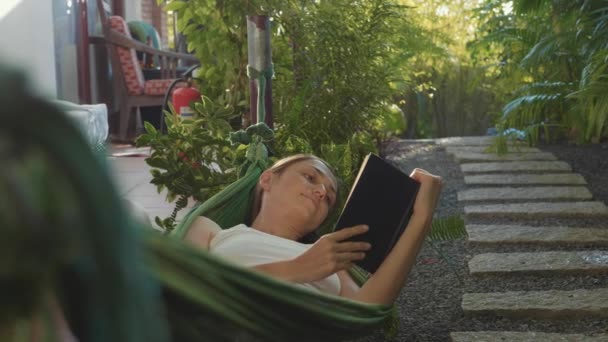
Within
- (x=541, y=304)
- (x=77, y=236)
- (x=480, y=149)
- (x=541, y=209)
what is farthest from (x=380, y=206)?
(x=480, y=149)

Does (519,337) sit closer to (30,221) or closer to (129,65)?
(30,221)

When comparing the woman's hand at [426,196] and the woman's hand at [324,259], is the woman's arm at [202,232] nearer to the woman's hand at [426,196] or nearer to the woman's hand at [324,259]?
the woman's hand at [324,259]

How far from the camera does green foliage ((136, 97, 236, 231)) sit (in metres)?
2.62

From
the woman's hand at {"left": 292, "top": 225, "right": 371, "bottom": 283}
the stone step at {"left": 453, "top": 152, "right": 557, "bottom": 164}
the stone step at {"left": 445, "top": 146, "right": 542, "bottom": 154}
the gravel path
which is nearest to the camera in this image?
the woman's hand at {"left": 292, "top": 225, "right": 371, "bottom": 283}

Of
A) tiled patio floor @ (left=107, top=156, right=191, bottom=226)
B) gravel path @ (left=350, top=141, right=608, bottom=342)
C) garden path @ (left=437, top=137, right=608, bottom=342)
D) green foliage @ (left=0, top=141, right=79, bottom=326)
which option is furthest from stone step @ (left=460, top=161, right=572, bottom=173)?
green foliage @ (left=0, top=141, right=79, bottom=326)

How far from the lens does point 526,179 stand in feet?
15.1

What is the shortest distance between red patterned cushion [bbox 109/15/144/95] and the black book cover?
18.9 ft

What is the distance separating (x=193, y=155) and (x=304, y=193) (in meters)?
0.95

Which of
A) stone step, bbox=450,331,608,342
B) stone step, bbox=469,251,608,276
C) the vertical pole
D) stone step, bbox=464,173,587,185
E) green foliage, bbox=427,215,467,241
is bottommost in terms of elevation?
stone step, bbox=450,331,608,342

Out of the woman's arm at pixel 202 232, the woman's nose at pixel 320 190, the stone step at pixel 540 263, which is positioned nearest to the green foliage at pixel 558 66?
the stone step at pixel 540 263

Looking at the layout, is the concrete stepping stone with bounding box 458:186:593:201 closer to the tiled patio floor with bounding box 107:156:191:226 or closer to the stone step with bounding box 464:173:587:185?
the stone step with bounding box 464:173:587:185

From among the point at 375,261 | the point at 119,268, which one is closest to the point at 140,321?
the point at 119,268

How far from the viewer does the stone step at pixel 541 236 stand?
10.4 feet

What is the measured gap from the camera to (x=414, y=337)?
2.24 m
